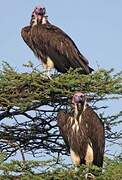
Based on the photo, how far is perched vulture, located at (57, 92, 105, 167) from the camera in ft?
20.6

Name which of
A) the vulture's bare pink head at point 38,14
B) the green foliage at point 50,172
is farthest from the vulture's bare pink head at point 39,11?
the green foliage at point 50,172

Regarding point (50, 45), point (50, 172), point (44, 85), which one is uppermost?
point (50, 45)

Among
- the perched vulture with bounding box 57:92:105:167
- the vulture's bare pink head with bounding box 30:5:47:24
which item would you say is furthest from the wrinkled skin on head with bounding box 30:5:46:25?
the perched vulture with bounding box 57:92:105:167

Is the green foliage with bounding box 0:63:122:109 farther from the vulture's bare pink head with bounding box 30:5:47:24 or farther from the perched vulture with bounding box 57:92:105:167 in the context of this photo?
the vulture's bare pink head with bounding box 30:5:47:24

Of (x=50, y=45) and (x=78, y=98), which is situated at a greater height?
(x=50, y=45)

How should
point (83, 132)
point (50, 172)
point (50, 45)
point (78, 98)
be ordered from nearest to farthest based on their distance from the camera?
point (50, 172) → point (78, 98) → point (83, 132) → point (50, 45)

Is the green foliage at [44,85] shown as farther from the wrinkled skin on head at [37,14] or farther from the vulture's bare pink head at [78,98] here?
the wrinkled skin on head at [37,14]

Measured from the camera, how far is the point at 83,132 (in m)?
6.37

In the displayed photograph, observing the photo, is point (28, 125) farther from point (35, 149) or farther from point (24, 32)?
point (24, 32)

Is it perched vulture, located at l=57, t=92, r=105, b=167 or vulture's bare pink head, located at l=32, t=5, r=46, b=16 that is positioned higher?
vulture's bare pink head, located at l=32, t=5, r=46, b=16

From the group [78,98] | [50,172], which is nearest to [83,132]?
[78,98]

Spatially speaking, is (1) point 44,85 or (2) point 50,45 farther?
(2) point 50,45

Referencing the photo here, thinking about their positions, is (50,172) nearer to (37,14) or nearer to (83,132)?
(83,132)

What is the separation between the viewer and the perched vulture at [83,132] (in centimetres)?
628
